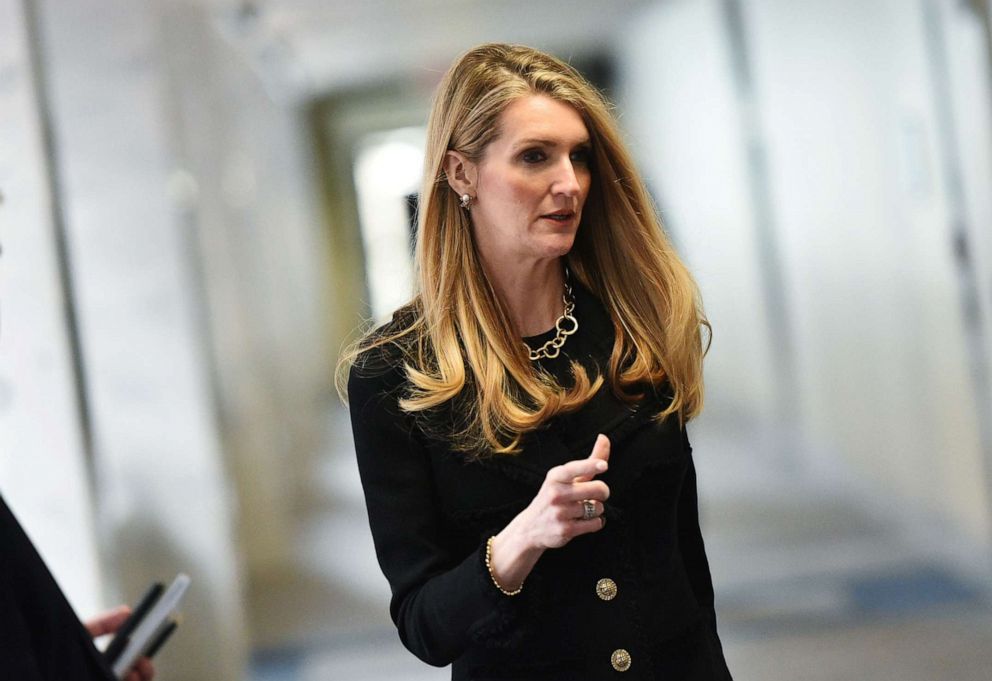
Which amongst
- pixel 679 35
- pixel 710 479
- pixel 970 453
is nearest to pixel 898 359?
pixel 970 453

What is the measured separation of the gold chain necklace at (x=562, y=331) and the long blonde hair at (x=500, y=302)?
1.1 inches

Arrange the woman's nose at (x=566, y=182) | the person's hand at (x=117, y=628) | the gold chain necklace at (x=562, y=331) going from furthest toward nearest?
1. the person's hand at (x=117, y=628)
2. the gold chain necklace at (x=562, y=331)
3. the woman's nose at (x=566, y=182)

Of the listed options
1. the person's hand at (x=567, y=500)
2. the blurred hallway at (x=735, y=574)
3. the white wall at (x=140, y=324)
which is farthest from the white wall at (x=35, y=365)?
the person's hand at (x=567, y=500)

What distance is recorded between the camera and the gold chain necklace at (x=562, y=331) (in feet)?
5.46

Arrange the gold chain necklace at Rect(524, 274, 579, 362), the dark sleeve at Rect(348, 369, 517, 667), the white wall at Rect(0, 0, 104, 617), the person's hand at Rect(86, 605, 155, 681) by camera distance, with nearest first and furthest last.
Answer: the dark sleeve at Rect(348, 369, 517, 667)
the gold chain necklace at Rect(524, 274, 579, 362)
the person's hand at Rect(86, 605, 155, 681)
the white wall at Rect(0, 0, 104, 617)

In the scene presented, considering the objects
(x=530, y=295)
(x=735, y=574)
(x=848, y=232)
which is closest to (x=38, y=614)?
(x=530, y=295)

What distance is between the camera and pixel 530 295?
5.54 feet

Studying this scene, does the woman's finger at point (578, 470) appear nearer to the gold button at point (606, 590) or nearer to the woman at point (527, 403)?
the woman at point (527, 403)

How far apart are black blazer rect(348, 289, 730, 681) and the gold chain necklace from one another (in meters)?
0.10

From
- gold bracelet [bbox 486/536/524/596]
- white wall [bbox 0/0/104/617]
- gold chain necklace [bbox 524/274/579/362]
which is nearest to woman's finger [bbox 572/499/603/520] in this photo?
gold bracelet [bbox 486/536/524/596]

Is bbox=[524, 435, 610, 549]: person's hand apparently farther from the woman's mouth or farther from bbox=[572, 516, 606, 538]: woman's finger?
the woman's mouth

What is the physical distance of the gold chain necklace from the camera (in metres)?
1.67

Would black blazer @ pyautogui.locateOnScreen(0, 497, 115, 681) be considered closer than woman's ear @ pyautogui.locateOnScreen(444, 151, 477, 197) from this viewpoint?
Yes

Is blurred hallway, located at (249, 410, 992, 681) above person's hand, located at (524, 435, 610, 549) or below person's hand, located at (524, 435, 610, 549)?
below
